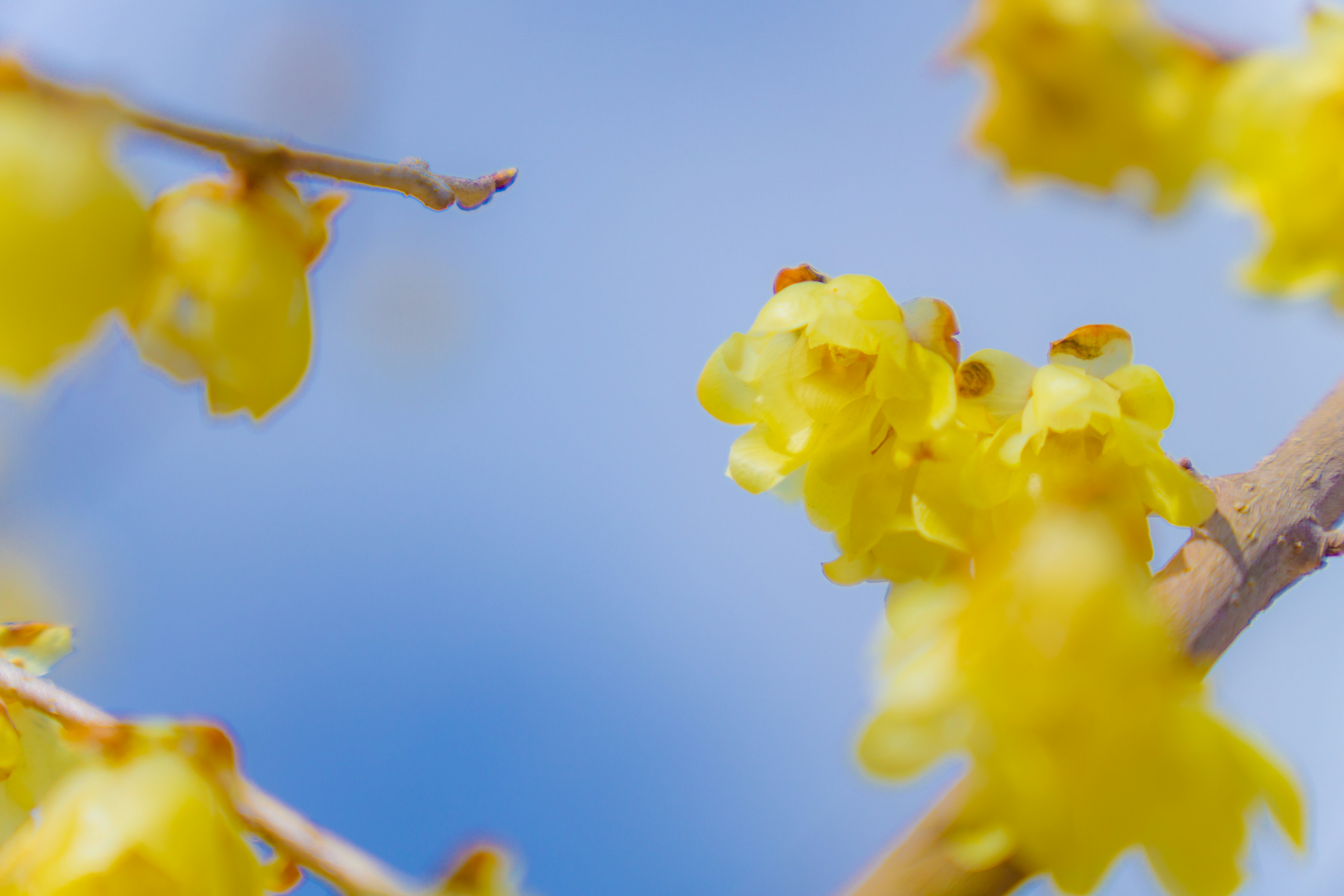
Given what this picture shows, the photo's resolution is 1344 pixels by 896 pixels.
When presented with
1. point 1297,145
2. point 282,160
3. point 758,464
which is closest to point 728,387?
point 758,464

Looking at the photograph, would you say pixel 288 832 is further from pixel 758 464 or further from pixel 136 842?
pixel 758 464

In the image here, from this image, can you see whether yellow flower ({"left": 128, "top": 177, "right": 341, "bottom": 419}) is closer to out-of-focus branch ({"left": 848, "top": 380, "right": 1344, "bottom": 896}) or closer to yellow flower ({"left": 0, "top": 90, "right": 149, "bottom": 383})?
yellow flower ({"left": 0, "top": 90, "right": 149, "bottom": 383})

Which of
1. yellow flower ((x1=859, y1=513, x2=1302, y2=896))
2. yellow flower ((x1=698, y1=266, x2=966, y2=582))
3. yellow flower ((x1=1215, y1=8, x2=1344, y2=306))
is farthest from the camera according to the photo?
yellow flower ((x1=1215, y1=8, x2=1344, y2=306))

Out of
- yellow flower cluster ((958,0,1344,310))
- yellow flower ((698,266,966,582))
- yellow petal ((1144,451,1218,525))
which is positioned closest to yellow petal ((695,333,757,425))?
yellow flower ((698,266,966,582))

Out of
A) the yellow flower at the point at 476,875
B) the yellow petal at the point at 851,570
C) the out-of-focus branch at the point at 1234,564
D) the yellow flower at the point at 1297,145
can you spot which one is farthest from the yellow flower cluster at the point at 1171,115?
the yellow flower at the point at 476,875

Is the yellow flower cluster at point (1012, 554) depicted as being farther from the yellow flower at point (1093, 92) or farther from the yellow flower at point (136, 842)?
the yellow flower at point (1093, 92)

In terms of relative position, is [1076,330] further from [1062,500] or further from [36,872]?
[36,872]
